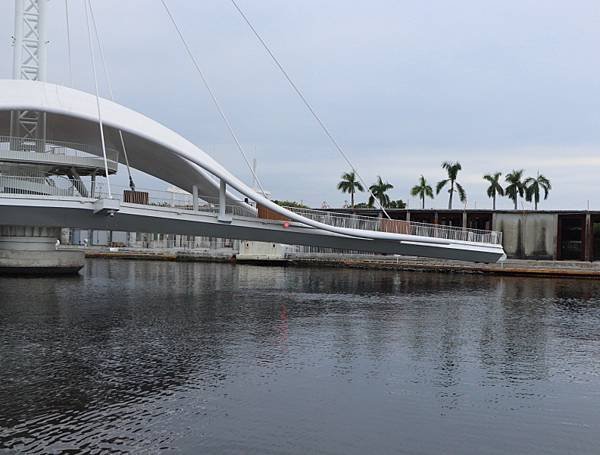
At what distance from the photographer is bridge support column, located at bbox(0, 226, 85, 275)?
153ft

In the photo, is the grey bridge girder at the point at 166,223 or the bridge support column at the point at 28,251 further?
the bridge support column at the point at 28,251

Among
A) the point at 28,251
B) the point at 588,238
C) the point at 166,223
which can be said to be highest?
the point at 588,238

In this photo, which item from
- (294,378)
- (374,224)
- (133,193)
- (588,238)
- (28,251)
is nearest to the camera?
(294,378)

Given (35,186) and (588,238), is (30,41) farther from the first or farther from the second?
(588,238)

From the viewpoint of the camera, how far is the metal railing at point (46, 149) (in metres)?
Result: 39.7

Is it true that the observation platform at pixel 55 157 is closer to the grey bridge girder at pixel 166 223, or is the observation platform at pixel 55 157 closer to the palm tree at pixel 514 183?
the grey bridge girder at pixel 166 223

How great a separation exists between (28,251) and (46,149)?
30.6 feet

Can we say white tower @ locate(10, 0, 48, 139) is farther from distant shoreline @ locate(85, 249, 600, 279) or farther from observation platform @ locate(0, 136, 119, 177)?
distant shoreline @ locate(85, 249, 600, 279)

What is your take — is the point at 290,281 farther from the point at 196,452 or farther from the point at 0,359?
the point at 196,452

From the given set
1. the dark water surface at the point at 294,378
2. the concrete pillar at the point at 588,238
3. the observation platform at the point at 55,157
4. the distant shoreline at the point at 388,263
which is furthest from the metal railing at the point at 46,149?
the concrete pillar at the point at 588,238

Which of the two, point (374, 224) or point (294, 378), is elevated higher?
point (374, 224)

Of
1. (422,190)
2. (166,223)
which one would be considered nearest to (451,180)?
(422,190)

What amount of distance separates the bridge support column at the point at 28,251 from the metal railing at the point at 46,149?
7628 mm

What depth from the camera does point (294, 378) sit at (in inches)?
655
